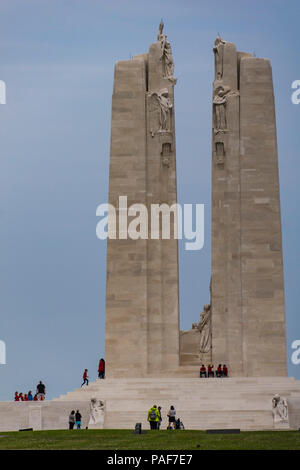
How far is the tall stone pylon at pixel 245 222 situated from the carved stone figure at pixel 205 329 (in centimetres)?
56

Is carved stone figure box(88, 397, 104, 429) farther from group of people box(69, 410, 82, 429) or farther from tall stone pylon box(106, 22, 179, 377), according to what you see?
tall stone pylon box(106, 22, 179, 377)

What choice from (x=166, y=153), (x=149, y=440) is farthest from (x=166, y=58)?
(x=149, y=440)

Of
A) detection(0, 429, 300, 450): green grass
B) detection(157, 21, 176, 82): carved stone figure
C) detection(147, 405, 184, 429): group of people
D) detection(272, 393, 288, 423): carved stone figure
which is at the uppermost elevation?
detection(157, 21, 176, 82): carved stone figure

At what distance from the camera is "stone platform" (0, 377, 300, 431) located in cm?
3534

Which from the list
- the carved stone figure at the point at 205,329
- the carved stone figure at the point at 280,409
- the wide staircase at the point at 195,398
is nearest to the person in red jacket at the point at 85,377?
the wide staircase at the point at 195,398

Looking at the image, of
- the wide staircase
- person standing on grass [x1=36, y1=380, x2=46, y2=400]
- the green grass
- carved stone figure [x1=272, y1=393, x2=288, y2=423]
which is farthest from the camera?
person standing on grass [x1=36, y1=380, x2=46, y2=400]

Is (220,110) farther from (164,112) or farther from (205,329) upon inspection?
(205,329)

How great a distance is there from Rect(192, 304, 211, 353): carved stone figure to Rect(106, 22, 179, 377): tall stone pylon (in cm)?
136

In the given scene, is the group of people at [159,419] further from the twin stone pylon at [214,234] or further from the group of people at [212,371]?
the twin stone pylon at [214,234]

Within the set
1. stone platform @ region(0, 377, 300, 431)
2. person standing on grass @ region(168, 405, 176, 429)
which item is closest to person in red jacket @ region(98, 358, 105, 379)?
stone platform @ region(0, 377, 300, 431)

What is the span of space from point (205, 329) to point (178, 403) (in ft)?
26.5

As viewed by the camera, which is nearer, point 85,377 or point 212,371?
point 85,377

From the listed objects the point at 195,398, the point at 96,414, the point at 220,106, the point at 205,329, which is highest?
the point at 220,106

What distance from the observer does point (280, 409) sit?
3488cm
